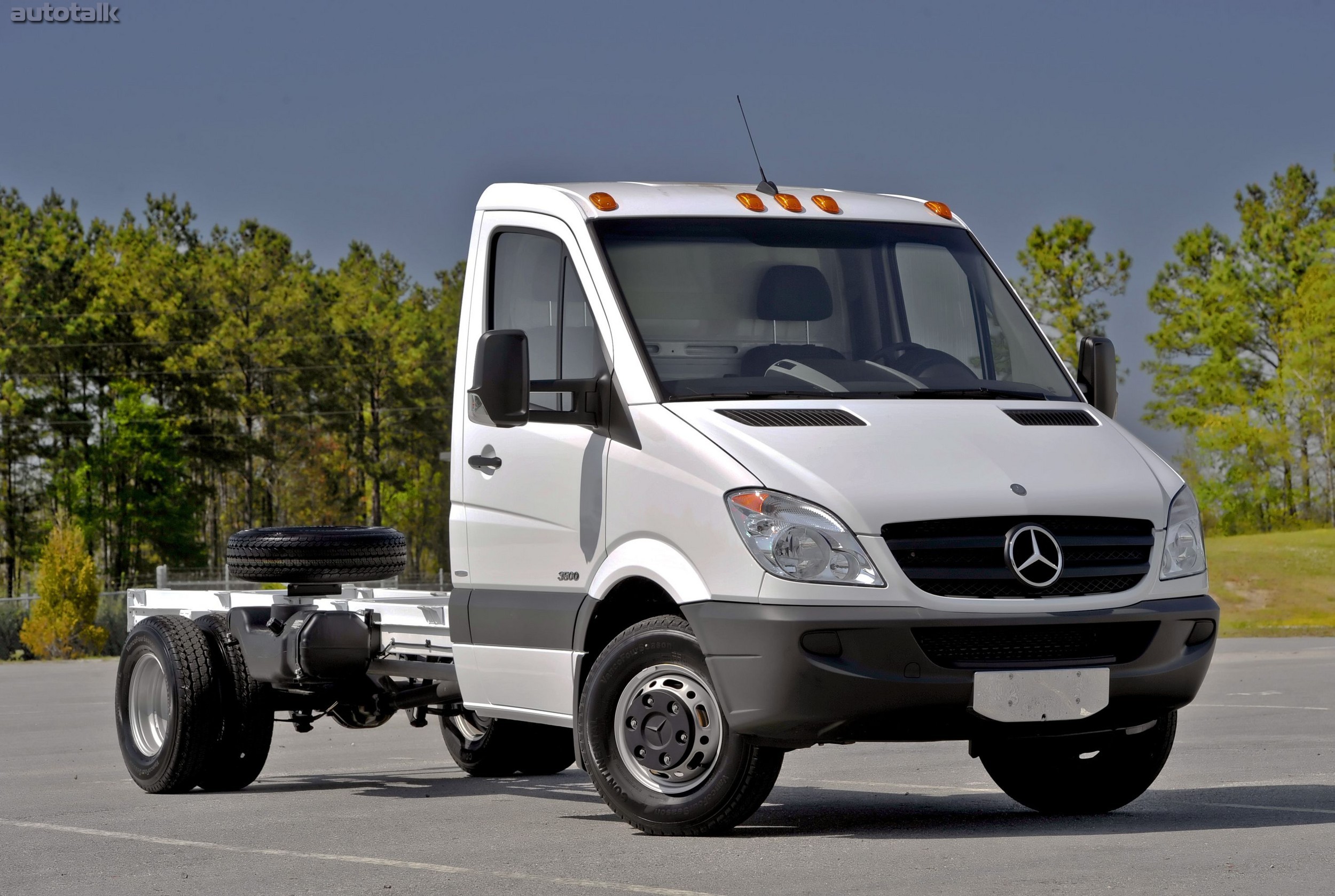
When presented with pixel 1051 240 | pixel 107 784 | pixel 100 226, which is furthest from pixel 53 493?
pixel 107 784

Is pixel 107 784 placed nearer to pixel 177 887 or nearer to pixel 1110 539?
pixel 177 887

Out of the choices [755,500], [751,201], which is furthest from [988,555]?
[751,201]

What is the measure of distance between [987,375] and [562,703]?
235cm

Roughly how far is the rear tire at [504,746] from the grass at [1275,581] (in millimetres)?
27715

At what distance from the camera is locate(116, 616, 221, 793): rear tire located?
10273 mm

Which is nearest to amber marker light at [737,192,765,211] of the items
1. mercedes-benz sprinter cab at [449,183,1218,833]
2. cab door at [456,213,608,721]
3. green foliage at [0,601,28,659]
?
mercedes-benz sprinter cab at [449,183,1218,833]

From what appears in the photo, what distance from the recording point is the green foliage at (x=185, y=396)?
77.1 metres

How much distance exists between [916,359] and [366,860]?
318 cm

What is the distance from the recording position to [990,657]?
7.11 meters

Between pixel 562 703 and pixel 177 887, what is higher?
pixel 562 703

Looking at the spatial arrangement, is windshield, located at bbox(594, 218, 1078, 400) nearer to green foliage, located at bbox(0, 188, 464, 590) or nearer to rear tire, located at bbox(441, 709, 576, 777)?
rear tire, located at bbox(441, 709, 576, 777)

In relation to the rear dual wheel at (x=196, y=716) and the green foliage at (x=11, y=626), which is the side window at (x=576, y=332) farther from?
the green foliage at (x=11, y=626)

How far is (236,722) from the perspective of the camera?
1041cm

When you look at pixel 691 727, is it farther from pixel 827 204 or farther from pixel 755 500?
pixel 827 204
